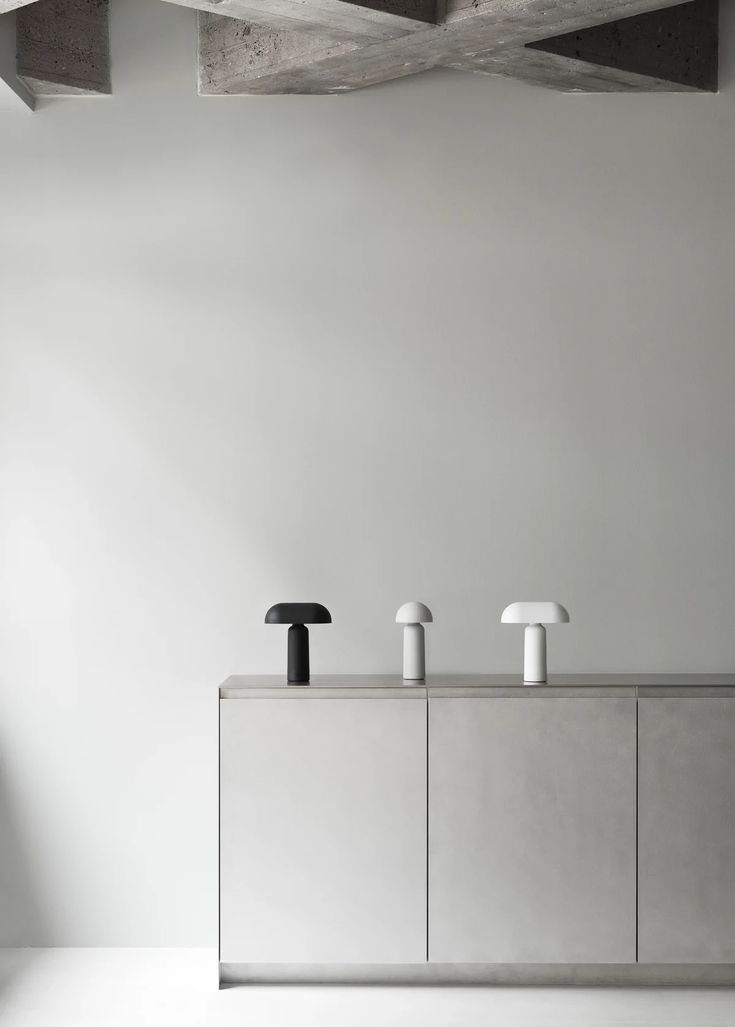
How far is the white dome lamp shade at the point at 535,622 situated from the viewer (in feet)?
12.7

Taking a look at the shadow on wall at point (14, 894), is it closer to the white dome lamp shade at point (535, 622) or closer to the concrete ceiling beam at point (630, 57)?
the white dome lamp shade at point (535, 622)

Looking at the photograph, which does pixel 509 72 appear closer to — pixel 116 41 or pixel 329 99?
pixel 329 99

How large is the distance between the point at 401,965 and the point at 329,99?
128 inches

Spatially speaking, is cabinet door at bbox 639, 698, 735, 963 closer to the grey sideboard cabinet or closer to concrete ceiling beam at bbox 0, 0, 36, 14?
the grey sideboard cabinet

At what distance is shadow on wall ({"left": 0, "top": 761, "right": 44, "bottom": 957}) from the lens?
4.26 metres

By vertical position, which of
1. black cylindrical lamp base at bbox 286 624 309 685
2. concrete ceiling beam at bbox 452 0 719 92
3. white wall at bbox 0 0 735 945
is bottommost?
black cylindrical lamp base at bbox 286 624 309 685

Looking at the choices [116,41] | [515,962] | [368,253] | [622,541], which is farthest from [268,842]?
[116,41]

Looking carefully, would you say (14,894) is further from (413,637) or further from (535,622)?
(535,622)

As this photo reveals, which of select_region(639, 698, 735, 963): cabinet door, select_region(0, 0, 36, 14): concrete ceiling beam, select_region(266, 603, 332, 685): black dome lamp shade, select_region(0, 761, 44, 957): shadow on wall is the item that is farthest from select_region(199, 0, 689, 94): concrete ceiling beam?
select_region(0, 761, 44, 957): shadow on wall

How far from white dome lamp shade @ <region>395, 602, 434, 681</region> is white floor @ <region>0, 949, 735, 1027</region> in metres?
1.08

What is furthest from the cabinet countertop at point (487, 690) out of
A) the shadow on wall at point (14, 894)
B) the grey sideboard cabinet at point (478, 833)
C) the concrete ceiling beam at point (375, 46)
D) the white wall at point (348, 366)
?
the concrete ceiling beam at point (375, 46)

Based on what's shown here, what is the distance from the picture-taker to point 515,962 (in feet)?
12.4

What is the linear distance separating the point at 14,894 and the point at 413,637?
187cm

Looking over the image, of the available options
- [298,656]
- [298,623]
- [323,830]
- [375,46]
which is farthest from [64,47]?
[323,830]
